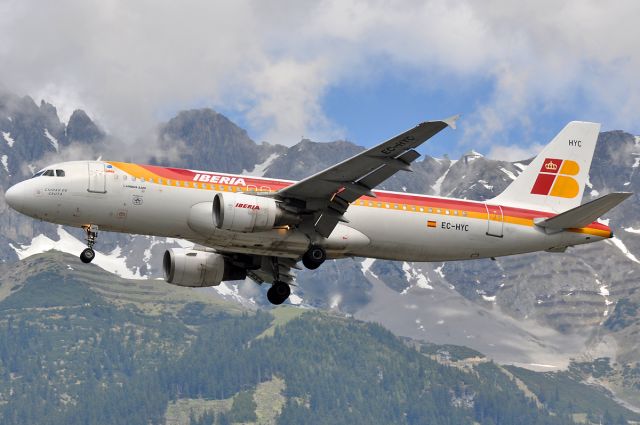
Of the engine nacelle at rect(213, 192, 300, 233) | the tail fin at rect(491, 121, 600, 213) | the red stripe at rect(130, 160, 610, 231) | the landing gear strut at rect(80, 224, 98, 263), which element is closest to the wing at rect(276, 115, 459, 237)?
the engine nacelle at rect(213, 192, 300, 233)

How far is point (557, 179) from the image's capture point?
64.9 metres

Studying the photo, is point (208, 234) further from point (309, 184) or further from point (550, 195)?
point (550, 195)

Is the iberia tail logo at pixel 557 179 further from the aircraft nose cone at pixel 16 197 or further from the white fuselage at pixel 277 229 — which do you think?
the aircraft nose cone at pixel 16 197

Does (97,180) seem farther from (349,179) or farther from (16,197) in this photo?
(349,179)

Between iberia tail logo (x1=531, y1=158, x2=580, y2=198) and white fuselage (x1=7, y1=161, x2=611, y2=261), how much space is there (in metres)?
4.07

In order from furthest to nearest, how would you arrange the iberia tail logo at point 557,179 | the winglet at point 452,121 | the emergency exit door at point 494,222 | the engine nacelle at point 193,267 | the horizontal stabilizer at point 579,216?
1. the iberia tail logo at point 557,179
2. the emergency exit door at point 494,222
3. the engine nacelle at point 193,267
4. the horizontal stabilizer at point 579,216
5. the winglet at point 452,121

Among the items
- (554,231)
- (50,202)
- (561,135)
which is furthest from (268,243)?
(561,135)

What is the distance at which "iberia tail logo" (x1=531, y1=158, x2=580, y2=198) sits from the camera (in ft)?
211

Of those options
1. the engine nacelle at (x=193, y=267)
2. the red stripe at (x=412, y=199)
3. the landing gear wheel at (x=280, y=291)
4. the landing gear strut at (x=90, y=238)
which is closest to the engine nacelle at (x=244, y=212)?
the red stripe at (x=412, y=199)

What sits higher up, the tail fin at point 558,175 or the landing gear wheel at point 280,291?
the tail fin at point 558,175

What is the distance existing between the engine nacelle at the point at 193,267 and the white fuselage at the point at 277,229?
396cm

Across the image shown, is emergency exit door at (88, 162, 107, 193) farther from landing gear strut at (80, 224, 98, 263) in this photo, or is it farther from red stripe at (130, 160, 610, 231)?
red stripe at (130, 160, 610, 231)

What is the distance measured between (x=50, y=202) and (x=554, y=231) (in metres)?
28.3

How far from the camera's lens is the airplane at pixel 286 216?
51344 mm
